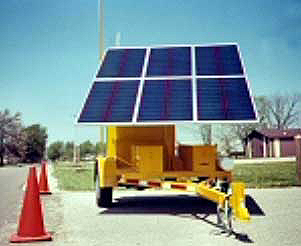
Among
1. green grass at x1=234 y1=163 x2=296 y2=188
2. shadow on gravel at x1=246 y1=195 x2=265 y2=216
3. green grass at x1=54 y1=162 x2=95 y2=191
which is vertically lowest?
shadow on gravel at x1=246 y1=195 x2=265 y2=216

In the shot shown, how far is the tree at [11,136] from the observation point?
94938 mm

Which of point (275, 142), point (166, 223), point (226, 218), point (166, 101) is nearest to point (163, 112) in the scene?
point (166, 101)

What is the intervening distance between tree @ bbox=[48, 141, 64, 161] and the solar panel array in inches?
4297

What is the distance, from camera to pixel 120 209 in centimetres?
1187

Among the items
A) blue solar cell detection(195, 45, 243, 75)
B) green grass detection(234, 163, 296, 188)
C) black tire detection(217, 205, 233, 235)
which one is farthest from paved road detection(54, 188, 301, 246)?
green grass detection(234, 163, 296, 188)

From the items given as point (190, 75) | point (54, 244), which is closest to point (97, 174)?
point (190, 75)

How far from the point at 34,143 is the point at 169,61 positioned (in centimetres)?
9743

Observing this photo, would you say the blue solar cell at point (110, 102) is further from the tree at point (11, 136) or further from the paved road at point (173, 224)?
the tree at point (11, 136)

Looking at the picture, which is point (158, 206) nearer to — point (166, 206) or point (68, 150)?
point (166, 206)

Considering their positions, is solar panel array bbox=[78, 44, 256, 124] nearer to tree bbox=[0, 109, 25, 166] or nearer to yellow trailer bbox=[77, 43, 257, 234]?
yellow trailer bbox=[77, 43, 257, 234]

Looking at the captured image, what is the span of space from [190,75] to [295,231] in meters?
4.73

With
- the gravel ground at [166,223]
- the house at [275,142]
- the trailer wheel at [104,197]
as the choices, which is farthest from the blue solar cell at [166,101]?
the house at [275,142]

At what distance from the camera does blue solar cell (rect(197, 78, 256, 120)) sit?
32.6 ft

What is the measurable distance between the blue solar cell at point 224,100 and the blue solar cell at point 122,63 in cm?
178
